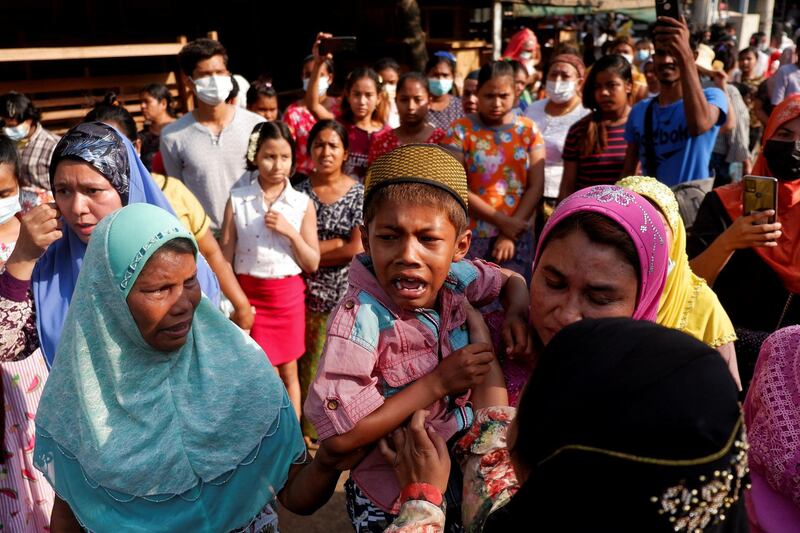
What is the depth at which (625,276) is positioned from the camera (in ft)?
5.02

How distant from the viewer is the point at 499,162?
4.16 m

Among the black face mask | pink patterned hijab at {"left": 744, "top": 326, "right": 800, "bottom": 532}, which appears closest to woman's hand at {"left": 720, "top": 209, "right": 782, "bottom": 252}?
the black face mask

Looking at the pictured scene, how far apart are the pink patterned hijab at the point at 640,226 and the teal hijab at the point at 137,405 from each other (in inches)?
39.6

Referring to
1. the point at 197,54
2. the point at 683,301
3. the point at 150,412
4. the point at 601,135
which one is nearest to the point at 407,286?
the point at 150,412

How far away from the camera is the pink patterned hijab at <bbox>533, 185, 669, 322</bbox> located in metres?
1.56

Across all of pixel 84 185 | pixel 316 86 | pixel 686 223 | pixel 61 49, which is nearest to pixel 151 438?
pixel 84 185

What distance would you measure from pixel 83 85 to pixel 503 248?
6775 millimetres

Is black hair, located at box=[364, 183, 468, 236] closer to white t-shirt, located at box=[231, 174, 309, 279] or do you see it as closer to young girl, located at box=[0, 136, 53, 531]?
young girl, located at box=[0, 136, 53, 531]

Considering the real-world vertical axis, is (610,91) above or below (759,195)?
above

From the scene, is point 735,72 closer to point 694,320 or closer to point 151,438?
point 694,320

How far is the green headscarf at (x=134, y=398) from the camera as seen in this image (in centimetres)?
168

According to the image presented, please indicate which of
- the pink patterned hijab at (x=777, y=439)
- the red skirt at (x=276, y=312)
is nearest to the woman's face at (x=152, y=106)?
the red skirt at (x=276, y=312)

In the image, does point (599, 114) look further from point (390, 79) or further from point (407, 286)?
point (407, 286)

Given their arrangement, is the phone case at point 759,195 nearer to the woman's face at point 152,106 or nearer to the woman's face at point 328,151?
the woman's face at point 328,151
